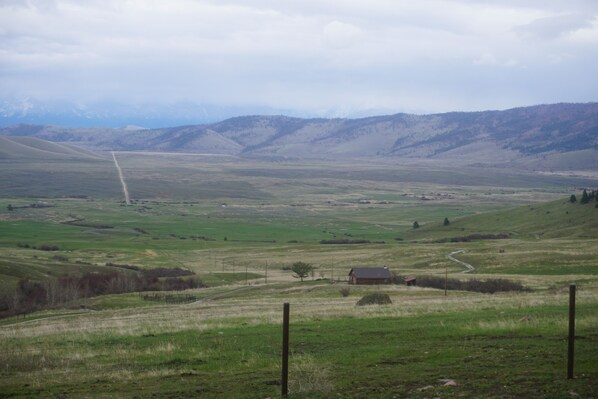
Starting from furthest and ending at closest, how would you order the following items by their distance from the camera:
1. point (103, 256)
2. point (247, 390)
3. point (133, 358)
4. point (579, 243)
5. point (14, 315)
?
1. point (103, 256)
2. point (579, 243)
3. point (14, 315)
4. point (133, 358)
5. point (247, 390)

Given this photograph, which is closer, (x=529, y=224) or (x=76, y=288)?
(x=76, y=288)

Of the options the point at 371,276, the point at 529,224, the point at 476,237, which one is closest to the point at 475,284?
the point at 371,276

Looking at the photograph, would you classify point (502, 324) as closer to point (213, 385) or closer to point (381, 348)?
point (381, 348)

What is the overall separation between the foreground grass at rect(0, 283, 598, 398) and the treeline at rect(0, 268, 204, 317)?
34.4 m

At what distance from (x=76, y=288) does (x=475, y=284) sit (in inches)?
1599

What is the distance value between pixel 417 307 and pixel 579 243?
7628cm

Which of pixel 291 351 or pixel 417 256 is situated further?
pixel 417 256

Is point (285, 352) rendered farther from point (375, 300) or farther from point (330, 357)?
point (375, 300)

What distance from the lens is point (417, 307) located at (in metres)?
35.7

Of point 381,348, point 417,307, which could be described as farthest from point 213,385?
point 417,307

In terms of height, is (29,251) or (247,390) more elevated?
(247,390)

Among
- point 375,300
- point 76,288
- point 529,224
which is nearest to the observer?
point 375,300

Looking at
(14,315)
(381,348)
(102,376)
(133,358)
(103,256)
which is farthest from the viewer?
(103,256)

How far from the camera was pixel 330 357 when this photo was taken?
21188 millimetres
